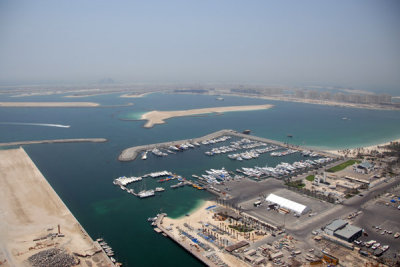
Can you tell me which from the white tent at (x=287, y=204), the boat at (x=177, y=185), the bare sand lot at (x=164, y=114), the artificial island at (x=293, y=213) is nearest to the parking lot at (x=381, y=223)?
the artificial island at (x=293, y=213)

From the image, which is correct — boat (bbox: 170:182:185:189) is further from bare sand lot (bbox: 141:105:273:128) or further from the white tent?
bare sand lot (bbox: 141:105:273:128)

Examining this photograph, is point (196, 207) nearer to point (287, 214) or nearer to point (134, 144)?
point (287, 214)

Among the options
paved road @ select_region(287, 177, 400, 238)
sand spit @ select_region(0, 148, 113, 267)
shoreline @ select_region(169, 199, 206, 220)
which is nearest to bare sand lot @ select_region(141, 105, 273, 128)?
sand spit @ select_region(0, 148, 113, 267)

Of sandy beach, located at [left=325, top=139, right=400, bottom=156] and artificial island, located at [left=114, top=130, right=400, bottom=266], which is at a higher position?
sandy beach, located at [left=325, top=139, right=400, bottom=156]

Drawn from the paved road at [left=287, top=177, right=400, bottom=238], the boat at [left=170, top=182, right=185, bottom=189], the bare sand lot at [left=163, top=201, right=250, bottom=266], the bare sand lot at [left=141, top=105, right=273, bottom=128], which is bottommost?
the bare sand lot at [left=163, top=201, right=250, bottom=266]

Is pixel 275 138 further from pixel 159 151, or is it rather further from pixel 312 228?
pixel 312 228

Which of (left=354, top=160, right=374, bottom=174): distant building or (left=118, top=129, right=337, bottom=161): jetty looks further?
(left=118, top=129, right=337, bottom=161): jetty

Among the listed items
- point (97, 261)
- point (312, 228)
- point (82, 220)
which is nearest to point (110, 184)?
point (82, 220)

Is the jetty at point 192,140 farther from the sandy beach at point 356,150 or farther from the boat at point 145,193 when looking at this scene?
the boat at point 145,193
